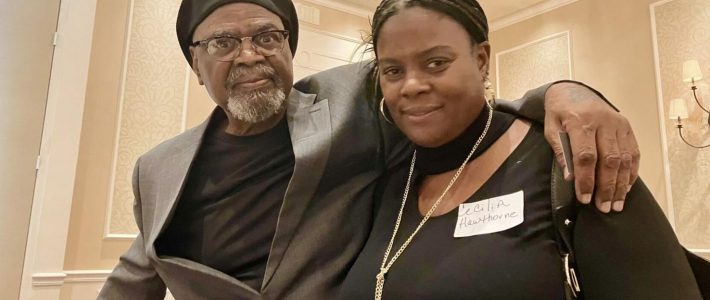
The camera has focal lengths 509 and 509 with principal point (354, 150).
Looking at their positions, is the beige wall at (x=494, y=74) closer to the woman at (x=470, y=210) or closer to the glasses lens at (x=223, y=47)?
the glasses lens at (x=223, y=47)

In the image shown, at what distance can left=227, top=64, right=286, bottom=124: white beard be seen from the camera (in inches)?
47.9

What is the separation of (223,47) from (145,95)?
2328 millimetres

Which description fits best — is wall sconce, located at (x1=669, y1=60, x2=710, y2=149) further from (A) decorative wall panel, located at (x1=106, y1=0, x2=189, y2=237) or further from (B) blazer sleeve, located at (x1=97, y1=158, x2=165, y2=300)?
(B) blazer sleeve, located at (x1=97, y1=158, x2=165, y2=300)

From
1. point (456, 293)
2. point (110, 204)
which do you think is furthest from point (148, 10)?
point (456, 293)

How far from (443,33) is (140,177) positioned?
0.87m

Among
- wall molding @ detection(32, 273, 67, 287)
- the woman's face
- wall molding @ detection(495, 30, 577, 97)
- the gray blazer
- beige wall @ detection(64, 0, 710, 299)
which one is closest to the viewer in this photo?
the woman's face

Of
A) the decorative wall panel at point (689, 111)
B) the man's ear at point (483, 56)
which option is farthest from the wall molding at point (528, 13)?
the man's ear at point (483, 56)

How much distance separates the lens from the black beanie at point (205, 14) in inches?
49.6

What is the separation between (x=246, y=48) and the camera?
4.01ft

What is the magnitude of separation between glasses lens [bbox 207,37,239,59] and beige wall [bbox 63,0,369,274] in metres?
2.25

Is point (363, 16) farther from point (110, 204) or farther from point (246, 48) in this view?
point (246, 48)

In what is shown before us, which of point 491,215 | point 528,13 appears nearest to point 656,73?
point 528,13

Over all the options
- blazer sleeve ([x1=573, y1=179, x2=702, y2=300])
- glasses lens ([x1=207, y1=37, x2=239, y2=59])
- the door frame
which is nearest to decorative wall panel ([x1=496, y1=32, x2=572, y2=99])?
the door frame

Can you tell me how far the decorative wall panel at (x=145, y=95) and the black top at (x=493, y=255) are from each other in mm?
2652
